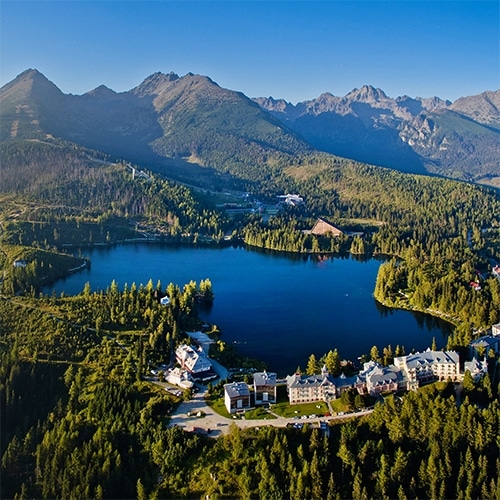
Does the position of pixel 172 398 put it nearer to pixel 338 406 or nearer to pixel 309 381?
pixel 309 381

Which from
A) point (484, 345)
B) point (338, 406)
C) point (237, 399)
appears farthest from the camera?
point (484, 345)

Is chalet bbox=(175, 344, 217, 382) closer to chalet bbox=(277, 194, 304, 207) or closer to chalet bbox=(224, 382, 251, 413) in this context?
Answer: chalet bbox=(224, 382, 251, 413)

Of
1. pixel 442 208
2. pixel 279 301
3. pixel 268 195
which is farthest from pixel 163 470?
pixel 268 195

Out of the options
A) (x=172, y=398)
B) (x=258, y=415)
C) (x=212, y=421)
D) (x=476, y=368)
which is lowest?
(x=212, y=421)

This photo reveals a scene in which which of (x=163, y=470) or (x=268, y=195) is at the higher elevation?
(x=268, y=195)

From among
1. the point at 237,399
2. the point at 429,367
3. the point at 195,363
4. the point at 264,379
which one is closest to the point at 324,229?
the point at 429,367

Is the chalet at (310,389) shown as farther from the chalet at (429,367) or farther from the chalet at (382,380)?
the chalet at (429,367)

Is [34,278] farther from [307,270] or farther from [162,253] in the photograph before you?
[307,270]

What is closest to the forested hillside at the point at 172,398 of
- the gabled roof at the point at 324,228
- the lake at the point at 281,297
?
the gabled roof at the point at 324,228
